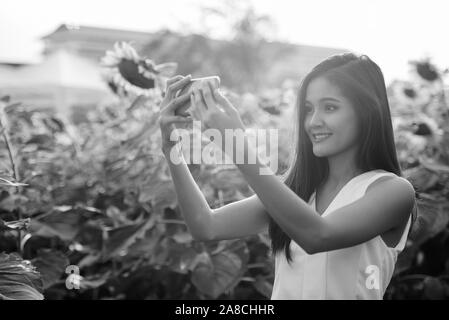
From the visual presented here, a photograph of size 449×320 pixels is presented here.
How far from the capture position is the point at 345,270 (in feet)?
4.14

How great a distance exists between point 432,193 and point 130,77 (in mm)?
1223

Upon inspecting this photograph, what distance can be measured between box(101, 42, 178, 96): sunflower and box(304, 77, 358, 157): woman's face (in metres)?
0.99

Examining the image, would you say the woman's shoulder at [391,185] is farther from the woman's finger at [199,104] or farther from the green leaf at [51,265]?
the green leaf at [51,265]

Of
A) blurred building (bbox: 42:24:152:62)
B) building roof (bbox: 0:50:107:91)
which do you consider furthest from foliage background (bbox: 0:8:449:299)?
blurred building (bbox: 42:24:152:62)

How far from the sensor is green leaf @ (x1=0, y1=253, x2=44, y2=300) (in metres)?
1.37

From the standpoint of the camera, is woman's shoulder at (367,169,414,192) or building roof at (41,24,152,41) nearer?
woman's shoulder at (367,169,414,192)

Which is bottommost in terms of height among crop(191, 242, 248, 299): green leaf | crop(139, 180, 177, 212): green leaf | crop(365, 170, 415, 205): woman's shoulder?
crop(191, 242, 248, 299): green leaf

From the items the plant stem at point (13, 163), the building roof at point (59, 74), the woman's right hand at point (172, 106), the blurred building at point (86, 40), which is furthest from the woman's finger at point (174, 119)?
the blurred building at point (86, 40)

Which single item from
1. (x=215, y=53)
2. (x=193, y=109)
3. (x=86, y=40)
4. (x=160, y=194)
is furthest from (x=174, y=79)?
(x=215, y=53)

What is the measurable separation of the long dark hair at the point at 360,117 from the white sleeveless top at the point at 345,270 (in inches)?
2.2

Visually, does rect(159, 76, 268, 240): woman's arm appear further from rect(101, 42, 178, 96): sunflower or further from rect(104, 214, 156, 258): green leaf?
rect(101, 42, 178, 96): sunflower

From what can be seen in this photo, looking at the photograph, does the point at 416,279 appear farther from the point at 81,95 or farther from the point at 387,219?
the point at 81,95

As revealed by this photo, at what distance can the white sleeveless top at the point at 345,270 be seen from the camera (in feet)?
4.11

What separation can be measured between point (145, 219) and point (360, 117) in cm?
118
